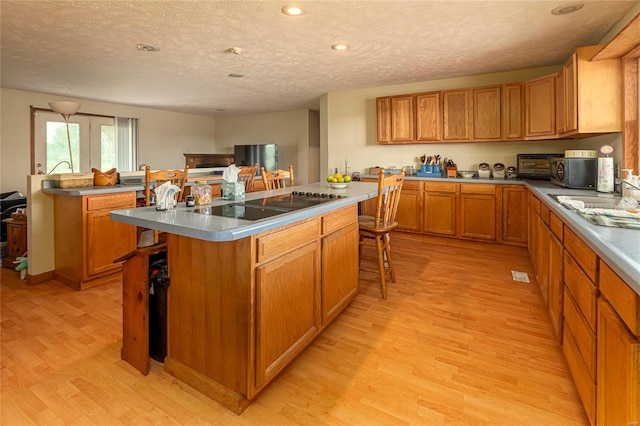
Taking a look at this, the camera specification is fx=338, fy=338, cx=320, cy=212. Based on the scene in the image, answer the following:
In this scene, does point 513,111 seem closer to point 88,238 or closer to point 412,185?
point 412,185

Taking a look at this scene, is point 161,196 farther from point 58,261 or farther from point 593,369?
point 58,261

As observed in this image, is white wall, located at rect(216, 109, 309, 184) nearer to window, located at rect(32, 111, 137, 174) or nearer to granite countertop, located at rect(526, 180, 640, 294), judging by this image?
window, located at rect(32, 111, 137, 174)

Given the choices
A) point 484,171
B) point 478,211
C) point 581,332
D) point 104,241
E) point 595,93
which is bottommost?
point 581,332

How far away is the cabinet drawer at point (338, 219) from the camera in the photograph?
81.8 inches

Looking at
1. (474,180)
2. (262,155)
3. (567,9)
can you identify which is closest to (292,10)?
(567,9)

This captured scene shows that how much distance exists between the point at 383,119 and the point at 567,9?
2.73 metres

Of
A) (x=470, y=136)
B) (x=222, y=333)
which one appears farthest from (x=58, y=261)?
(x=470, y=136)

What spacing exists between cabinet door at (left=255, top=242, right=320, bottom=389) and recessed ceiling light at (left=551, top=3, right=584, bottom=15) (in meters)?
2.67

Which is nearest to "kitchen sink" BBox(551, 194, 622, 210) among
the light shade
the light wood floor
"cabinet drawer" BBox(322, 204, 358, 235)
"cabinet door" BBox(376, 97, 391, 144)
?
the light wood floor

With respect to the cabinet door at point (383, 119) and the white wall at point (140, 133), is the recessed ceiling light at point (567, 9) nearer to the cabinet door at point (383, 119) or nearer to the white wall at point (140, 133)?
the cabinet door at point (383, 119)

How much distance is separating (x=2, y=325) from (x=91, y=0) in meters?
2.41

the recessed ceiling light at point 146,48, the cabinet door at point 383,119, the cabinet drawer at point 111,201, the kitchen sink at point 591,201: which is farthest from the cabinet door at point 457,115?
the cabinet drawer at point 111,201

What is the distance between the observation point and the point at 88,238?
3029 millimetres

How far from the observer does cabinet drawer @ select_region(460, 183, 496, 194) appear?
4.25m
